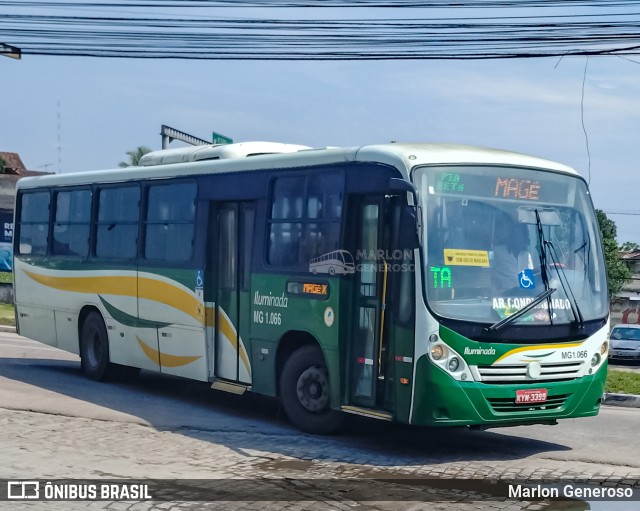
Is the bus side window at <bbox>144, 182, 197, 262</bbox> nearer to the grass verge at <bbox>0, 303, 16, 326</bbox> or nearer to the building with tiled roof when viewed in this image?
the building with tiled roof

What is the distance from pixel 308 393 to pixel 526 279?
2.84m

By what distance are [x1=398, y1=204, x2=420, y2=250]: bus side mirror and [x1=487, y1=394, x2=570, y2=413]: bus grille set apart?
169cm

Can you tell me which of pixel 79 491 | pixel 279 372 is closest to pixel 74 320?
pixel 279 372

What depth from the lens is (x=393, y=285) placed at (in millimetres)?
10383

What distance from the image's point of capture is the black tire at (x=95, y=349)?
15.8m

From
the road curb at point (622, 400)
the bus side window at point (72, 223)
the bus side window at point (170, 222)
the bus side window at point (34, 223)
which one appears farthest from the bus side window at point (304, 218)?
the bus side window at point (34, 223)

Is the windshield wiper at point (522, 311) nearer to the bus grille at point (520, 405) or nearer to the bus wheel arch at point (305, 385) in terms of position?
the bus grille at point (520, 405)

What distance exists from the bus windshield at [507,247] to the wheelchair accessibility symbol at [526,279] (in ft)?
0.03

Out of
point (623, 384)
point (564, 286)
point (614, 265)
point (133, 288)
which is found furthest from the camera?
point (614, 265)

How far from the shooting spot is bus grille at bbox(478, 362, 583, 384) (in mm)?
10086

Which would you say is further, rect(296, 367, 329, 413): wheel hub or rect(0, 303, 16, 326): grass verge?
rect(0, 303, 16, 326): grass verge

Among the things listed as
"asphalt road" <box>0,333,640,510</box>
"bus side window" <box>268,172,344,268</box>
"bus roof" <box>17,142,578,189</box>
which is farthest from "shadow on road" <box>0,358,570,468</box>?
"bus roof" <box>17,142,578,189</box>

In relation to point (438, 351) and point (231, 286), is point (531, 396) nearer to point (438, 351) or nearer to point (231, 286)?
point (438, 351)

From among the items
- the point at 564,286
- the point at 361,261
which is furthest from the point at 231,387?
the point at 564,286
